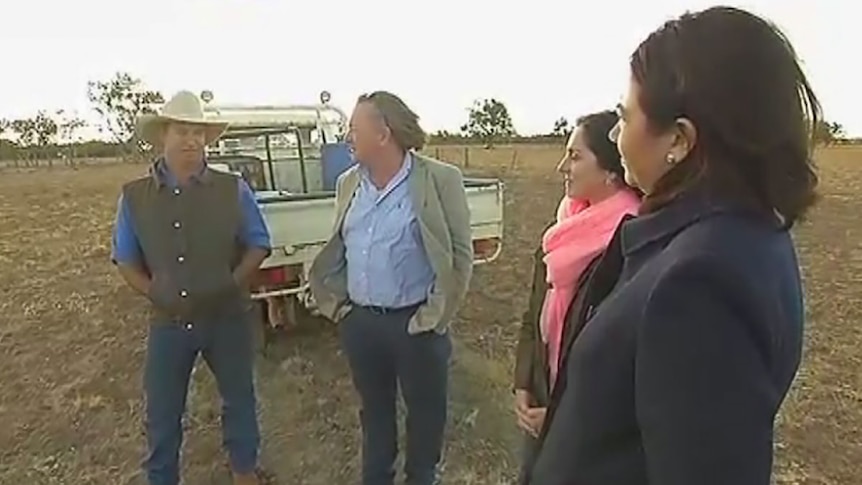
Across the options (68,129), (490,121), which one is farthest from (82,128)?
(490,121)

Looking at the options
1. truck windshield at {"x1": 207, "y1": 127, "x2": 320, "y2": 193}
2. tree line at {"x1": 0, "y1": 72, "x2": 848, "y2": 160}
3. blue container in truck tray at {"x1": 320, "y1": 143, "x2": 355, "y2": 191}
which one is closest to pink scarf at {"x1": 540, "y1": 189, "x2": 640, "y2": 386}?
A: blue container in truck tray at {"x1": 320, "y1": 143, "x2": 355, "y2": 191}

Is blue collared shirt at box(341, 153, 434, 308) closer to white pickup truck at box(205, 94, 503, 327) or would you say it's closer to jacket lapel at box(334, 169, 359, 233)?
jacket lapel at box(334, 169, 359, 233)

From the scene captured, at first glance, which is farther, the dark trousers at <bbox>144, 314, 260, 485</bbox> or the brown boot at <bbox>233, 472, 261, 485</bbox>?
the brown boot at <bbox>233, 472, 261, 485</bbox>

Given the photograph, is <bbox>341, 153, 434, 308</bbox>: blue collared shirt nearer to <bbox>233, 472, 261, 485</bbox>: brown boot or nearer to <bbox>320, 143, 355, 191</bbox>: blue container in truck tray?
<bbox>233, 472, 261, 485</bbox>: brown boot

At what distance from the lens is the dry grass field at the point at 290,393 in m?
3.88

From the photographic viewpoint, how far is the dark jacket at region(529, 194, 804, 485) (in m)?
1.04

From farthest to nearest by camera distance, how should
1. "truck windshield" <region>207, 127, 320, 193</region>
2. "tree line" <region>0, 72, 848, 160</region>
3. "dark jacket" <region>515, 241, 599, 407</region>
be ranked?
"tree line" <region>0, 72, 848, 160</region>, "truck windshield" <region>207, 127, 320, 193</region>, "dark jacket" <region>515, 241, 599, 407</region>

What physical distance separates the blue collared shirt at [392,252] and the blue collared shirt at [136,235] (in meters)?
0.48

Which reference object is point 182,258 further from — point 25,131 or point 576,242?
point 25,131

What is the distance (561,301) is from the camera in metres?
2.22

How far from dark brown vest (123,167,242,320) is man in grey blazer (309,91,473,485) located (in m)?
0.39

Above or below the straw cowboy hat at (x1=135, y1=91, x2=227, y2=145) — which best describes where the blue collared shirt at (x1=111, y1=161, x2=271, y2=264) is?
below

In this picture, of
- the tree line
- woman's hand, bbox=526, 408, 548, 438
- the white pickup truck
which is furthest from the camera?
the tree line

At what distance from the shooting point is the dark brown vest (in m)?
3.16
